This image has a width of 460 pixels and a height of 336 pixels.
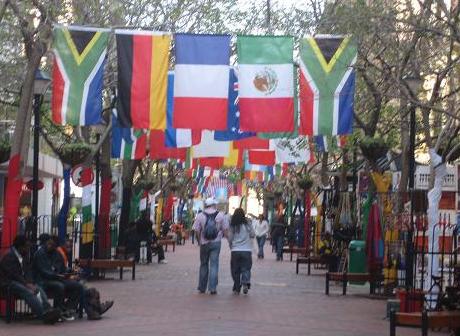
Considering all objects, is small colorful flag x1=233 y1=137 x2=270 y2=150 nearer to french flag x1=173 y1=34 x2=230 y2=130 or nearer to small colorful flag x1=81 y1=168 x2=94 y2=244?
small colorful flag x1=81 y1=168 x2=94 y2=244

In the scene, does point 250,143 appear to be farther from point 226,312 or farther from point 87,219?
point 226,312

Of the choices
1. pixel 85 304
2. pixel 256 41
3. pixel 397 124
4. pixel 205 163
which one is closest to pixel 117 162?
pixel 205 163

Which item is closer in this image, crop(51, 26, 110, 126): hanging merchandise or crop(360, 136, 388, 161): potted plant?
crop(51, 26, 110, 126): hanging merchandise

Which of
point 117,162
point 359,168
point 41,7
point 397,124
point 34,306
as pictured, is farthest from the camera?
point 117,162

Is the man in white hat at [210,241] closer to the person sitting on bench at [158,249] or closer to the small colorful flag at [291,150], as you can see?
the small colorful flag at [291,150]

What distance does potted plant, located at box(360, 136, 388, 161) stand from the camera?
70.0 ft

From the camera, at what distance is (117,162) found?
5288 cm

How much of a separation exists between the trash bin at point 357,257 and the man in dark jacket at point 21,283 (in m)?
9.85

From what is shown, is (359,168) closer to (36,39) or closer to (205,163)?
(205,163)

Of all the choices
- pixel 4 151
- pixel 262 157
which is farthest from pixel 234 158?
pixel 4 151

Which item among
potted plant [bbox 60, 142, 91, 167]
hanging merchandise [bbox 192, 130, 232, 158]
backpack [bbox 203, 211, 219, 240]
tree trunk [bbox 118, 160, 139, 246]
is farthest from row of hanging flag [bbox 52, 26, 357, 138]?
tree trunk [bbox 118, 160, 139, 246]

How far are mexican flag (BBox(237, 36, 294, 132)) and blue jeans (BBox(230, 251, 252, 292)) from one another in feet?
9.15

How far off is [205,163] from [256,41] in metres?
13.4

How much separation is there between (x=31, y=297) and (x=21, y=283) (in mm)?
268
